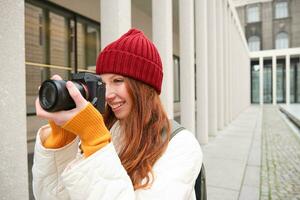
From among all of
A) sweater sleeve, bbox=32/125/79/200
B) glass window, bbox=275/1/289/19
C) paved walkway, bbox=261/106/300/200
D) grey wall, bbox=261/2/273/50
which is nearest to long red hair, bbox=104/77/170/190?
sweater sleeve, bbox=32/125/79/200

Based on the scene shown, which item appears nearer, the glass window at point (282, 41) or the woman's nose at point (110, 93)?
the woman's nose at point (110, 93)

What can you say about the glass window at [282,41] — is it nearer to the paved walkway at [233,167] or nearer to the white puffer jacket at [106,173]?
the paved walkway at [233,167]

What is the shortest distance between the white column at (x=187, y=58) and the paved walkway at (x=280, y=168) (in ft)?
5.99

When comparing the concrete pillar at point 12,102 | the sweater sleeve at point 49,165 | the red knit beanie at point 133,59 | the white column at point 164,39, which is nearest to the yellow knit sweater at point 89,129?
the sweater sleeve at point 49,165

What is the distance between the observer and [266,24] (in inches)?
1204

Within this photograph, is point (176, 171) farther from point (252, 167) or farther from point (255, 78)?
point (255, 78)

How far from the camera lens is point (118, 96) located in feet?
3.84

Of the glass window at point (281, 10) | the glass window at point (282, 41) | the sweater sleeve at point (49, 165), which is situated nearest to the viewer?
the sweater sleeve at point (49, 165)

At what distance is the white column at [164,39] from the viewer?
4176 millimetres

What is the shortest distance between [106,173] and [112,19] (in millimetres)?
2374

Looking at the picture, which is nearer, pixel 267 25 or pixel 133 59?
pixel 133 59

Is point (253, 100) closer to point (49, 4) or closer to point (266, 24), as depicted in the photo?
point (266, 24)

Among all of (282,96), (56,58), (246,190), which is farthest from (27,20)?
(282,96)

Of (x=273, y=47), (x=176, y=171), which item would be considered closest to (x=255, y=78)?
(x=273, y=47)
